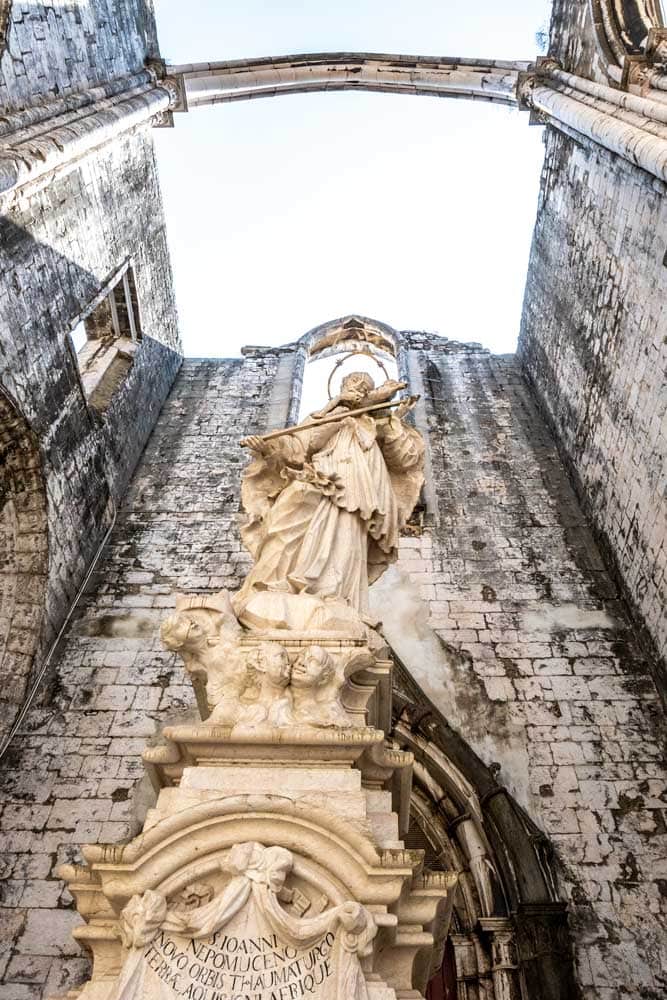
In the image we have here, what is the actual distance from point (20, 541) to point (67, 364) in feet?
7.19

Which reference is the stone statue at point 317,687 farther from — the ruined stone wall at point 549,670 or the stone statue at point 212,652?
the ruined stone wall at point 549,670

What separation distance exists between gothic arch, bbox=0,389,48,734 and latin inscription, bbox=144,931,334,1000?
5.35 m

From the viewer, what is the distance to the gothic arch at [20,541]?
7461 millimetres

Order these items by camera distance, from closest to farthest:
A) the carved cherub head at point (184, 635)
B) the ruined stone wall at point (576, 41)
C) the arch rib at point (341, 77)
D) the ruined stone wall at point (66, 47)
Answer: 1. the carved cherub head at point (184, 635)
2. the ruined stone wall at point (66, 47)
3. the ruined stone wall at point (576, 41)
4. the arch rib at point (341, 77)

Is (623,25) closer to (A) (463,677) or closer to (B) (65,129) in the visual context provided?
(B) (65,129)

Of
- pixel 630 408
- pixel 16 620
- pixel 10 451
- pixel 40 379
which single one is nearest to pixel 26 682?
pixel 16 620

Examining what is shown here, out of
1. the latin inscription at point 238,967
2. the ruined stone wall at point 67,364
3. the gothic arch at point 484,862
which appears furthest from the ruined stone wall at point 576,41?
the latin inscription at point 238,967

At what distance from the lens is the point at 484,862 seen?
229 inches

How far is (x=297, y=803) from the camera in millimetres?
2873

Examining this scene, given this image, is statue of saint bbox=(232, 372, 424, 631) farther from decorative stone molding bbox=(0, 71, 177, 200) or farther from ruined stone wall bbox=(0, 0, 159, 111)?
ruined stone wall bbox=(0, 0, 159, 111)

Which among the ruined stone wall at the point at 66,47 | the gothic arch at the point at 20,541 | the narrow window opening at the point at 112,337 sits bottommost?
the gothic arch at the point at 20,541

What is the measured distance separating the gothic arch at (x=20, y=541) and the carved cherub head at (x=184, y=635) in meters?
4.25

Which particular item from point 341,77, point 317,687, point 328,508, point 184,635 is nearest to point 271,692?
point 317,687

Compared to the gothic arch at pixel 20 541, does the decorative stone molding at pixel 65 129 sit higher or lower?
higher
